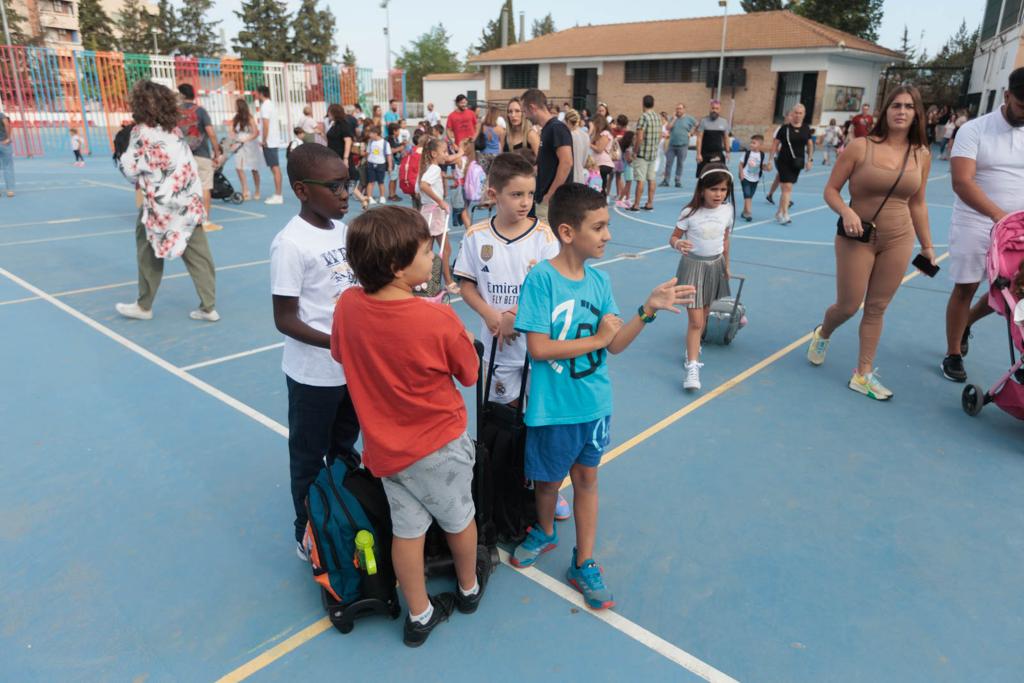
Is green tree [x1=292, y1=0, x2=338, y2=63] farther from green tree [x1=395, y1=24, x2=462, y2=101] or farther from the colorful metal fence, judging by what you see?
the colorful metal fence

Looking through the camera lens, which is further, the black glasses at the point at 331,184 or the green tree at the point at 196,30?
the green tree at the point at 196,30

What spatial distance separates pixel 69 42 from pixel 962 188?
83032mm

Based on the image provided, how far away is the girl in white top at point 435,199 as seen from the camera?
7.12 metres

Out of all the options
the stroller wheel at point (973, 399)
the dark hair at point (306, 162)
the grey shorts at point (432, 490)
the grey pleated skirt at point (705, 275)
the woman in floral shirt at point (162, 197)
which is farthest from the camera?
the woman in floral shirt at point (162, 197)

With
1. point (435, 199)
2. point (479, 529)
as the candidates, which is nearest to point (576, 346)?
point (479, 529)

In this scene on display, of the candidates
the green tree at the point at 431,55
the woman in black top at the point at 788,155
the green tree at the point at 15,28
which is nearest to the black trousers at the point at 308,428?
the woman in black top at the point at 788,155

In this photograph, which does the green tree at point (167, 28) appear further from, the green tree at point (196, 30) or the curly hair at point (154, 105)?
the curly hair at point (154, 105)

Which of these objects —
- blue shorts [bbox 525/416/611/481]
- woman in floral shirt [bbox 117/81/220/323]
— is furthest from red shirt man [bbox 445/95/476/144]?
blue shorts [bbox 525/416/611/481]

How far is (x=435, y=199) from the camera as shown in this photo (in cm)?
718

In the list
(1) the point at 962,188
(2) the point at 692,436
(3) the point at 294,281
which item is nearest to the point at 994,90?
(1) the point at 962,188

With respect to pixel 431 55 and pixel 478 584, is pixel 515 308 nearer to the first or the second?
pixel 478 584

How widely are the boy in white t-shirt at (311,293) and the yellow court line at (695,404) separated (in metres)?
1.16

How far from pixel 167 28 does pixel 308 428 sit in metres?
79.6

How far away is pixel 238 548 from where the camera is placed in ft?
10.1
